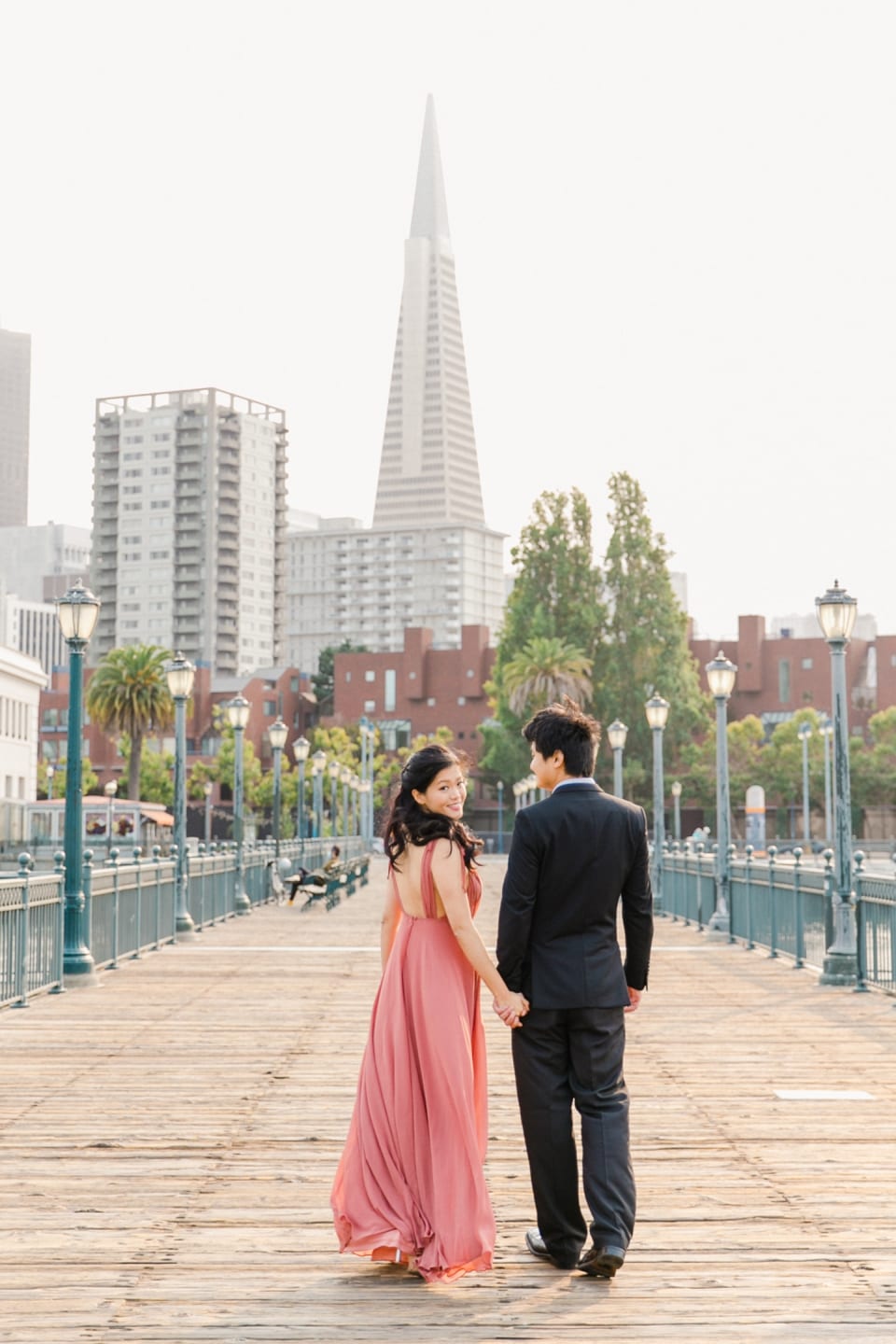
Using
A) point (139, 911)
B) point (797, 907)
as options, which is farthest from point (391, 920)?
point (139, 911)

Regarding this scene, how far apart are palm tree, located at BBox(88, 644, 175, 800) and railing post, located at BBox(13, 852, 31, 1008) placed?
78.0 meters

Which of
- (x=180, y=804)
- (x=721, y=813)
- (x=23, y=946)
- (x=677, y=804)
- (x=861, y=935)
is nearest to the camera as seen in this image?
(x=23, y=946)

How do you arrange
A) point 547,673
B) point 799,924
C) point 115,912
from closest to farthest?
1. point 115,912
2. point 799,924
3. point 547,673

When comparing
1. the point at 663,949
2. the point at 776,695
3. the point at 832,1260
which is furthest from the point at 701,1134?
the point at 776,695

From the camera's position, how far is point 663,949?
22.7 m

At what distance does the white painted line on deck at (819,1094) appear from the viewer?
980cm

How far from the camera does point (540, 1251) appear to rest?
5.99m

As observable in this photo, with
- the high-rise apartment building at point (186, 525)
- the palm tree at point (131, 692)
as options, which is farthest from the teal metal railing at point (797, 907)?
the high-rise apartment building at point (186, 525)

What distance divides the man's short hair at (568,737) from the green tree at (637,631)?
8302 cm

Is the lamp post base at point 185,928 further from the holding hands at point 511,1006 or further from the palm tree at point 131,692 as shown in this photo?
the palm tree at point 131,692

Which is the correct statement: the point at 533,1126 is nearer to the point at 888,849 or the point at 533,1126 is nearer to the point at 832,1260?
Result: the point at 832,1260

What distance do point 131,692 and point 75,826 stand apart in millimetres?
76995

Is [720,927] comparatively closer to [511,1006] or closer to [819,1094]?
[819,1094]

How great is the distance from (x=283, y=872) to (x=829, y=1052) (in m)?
31.3
